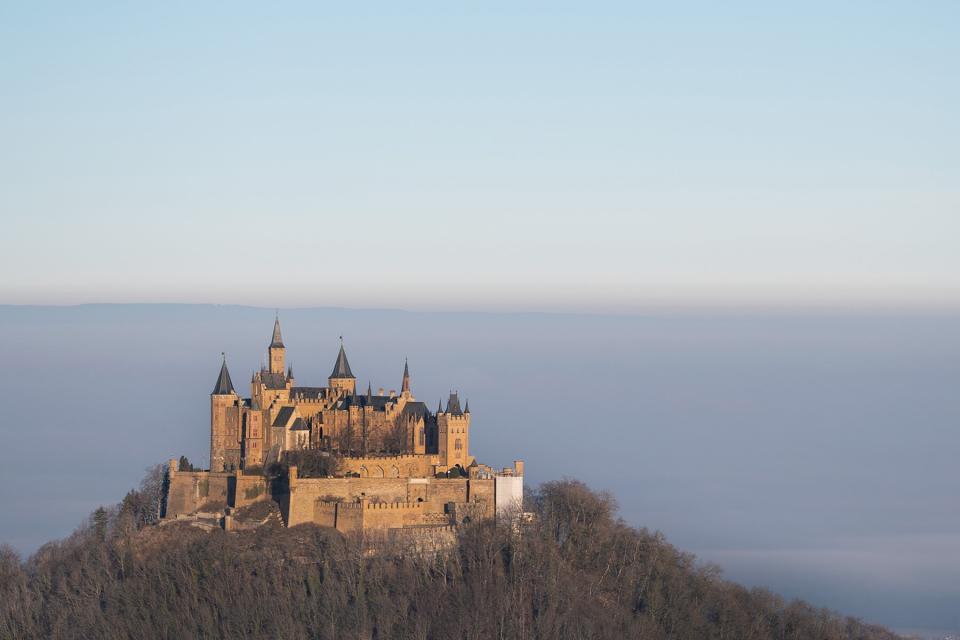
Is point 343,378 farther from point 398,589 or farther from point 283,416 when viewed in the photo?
point 398,589

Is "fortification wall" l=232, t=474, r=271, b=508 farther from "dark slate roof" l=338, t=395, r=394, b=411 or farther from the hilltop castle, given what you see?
"dark slate roof" l=338, t=395, r=394, b=411

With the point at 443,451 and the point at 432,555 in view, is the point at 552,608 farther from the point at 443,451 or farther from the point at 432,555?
the point at 443,451

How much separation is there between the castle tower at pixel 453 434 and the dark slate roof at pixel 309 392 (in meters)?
5.15

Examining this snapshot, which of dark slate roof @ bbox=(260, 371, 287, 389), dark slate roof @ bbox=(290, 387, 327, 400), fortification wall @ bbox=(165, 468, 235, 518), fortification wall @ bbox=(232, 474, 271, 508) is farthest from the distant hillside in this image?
dark slate roof @ bbox=(290, 387, 327, 400)

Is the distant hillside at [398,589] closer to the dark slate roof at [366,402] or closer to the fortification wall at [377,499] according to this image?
the fortification wall at [377,499]

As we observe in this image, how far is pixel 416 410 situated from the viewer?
89750 millimetres

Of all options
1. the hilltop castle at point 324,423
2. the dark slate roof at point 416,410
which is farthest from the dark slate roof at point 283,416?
the dark slate roof at point 416,410

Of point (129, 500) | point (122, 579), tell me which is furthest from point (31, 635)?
point (129, 500)

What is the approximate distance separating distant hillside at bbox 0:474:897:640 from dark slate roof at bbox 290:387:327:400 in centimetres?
772

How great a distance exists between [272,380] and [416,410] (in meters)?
6.37

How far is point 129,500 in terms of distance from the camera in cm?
9069

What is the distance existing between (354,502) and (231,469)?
6331 mm

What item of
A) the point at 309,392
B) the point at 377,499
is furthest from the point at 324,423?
the point at 377,499

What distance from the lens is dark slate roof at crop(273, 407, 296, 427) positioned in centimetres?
8719
